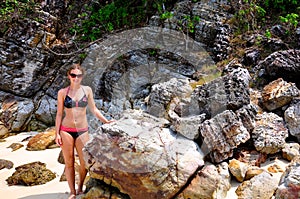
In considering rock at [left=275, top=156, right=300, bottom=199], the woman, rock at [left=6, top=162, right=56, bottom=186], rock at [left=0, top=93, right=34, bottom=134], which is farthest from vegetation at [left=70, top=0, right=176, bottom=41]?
rock at [left=275, top=156, right=300, bottom=199]

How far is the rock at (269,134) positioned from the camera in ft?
12.8

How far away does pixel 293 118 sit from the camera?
4.13m

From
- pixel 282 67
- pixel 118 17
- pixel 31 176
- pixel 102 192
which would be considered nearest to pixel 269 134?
pixel 282 67

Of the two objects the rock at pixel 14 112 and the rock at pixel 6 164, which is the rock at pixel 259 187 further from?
the rock at pixel 14 112

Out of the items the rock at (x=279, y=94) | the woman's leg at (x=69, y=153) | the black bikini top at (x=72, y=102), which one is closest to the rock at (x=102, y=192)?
the woman's leg at (x=69, y=153)

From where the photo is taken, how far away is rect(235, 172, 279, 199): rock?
333cm

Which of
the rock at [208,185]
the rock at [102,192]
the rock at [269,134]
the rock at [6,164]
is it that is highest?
the rock at [269,134]

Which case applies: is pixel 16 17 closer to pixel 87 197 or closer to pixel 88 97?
pixel 88 97

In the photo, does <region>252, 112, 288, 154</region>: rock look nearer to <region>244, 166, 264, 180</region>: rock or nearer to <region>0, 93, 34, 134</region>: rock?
<region>244, 166, 264, 180</region>: rock

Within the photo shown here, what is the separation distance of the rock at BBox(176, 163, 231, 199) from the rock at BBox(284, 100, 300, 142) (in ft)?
4.24

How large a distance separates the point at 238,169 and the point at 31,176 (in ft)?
10.7

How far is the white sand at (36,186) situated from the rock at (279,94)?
102 centimetres

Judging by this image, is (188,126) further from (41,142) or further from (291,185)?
(41,142)

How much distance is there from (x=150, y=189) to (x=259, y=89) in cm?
296
